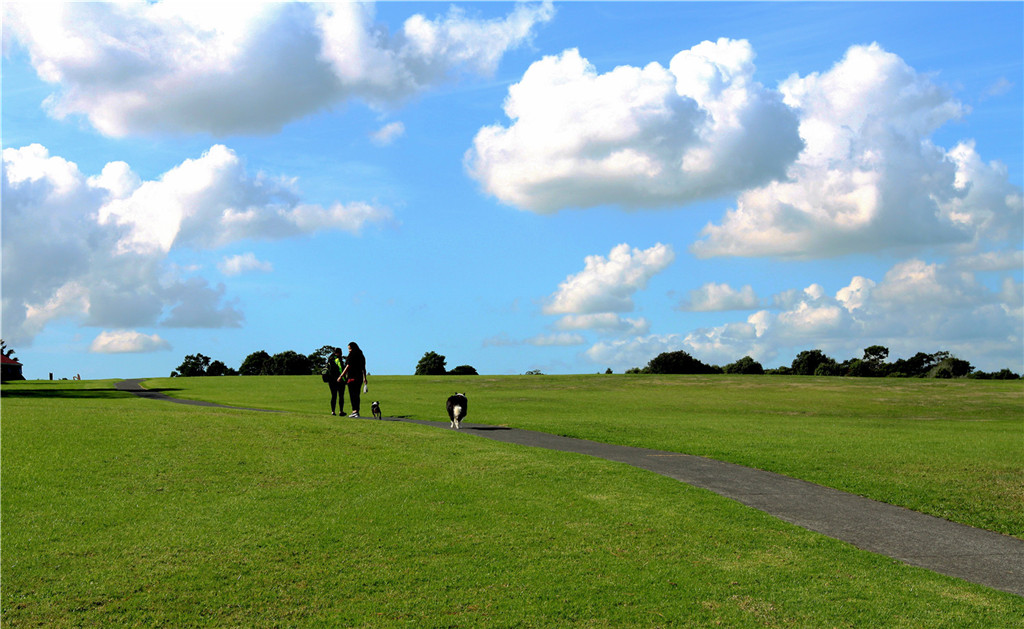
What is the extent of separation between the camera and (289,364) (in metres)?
122

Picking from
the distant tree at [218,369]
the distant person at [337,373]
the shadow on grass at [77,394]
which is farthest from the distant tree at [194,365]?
the distant person at [337,373]

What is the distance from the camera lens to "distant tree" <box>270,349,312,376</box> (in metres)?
122

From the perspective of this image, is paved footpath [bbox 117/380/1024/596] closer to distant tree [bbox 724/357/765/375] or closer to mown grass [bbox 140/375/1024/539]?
mown grass [bbox 140/375/1024/539]

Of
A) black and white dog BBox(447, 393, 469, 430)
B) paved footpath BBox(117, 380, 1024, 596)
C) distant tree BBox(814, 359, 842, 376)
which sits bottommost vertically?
paved footpath BBox(117, 380, 1024, 596)

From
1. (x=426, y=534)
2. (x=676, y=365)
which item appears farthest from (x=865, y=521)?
(x=676, y=365)

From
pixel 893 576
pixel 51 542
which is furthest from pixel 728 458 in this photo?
pixel 51 542

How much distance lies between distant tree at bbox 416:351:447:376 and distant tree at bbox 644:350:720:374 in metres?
33.5

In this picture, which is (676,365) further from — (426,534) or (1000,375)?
(426,534)

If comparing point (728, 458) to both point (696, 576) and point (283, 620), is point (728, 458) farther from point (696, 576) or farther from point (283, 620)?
point (283, 620)

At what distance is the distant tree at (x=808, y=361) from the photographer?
351 ft

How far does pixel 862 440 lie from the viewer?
24.6 meters

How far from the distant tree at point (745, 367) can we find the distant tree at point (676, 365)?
395 centimetres

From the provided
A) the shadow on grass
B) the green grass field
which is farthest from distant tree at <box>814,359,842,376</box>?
the shadow on grass

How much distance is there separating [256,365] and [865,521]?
12392cm
